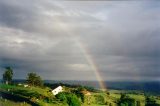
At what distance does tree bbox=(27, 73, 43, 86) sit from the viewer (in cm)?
5238

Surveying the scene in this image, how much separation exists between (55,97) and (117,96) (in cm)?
1718

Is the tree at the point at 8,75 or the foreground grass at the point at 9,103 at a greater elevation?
the tree at the point at 8,75

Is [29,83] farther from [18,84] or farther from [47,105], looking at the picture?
[47,105]

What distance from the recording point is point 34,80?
54062 millimetres

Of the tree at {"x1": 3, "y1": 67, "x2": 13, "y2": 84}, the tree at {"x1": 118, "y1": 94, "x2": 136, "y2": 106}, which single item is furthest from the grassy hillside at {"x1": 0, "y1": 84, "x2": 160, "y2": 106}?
the tree at {"x1": 3, "y1": 67, "x2": 13, "y2": 84}

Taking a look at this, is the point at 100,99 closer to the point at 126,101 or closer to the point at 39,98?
the point at 126,101

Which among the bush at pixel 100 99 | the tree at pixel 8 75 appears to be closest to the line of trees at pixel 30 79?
the tree at pixel 8 75

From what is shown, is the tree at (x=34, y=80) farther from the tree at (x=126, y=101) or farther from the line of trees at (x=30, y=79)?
the tree at (x=126, y=101)

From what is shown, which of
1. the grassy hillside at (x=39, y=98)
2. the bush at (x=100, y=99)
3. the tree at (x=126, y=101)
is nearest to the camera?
the grassy hillside at (x=39, y=98)

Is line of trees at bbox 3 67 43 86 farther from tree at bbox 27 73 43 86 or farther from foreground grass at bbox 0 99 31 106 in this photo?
foreground grass at bbox 0 99 31 106

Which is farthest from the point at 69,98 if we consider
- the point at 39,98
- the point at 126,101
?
the point at 126,101

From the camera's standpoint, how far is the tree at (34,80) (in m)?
52.4

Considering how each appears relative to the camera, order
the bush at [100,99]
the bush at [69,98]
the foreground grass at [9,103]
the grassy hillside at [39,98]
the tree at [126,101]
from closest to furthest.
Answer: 1. the foreground grass at [9,103]
2. the grassy hillside at [39,98]
3. the bush at [69,98]
4. the bush at [100,99]
5. the tree at [126,101]

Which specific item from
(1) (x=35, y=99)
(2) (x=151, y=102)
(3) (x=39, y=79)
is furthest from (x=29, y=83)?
(2) (x=151, y=102)
